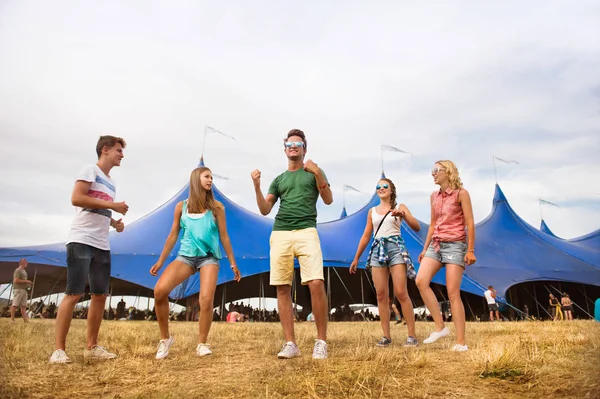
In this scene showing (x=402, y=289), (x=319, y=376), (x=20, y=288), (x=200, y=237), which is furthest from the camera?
(x=20, y=288)

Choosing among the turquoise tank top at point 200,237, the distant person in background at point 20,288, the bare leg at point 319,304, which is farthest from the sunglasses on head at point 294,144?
the distant person in background at point 20,288

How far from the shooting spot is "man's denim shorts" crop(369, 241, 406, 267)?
146 inches

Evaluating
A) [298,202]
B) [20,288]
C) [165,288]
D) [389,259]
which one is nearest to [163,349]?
[165,288]

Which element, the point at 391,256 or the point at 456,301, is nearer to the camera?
the point at 456,301

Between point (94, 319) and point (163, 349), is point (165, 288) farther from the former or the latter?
point (94, 319)

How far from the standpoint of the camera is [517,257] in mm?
14742

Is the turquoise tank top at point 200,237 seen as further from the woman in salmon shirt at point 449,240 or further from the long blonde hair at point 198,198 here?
the woman in salmon shirt at point 449,240

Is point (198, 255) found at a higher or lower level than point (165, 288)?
higher

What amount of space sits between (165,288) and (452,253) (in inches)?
83.2

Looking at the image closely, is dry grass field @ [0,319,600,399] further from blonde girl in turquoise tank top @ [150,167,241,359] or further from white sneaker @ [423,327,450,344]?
white sneaker @ [423,327,450,344]

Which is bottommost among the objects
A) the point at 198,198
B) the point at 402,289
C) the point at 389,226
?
the point at 402,289

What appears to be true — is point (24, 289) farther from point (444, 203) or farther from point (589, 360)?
point (589, 360)

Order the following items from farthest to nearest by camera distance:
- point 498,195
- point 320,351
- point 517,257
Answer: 1. point 498,195
2. point 517,257
3. point 320,351

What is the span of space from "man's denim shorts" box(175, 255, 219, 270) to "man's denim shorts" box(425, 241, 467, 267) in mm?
1712
